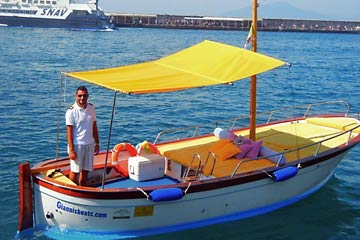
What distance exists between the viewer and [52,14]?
333 ft

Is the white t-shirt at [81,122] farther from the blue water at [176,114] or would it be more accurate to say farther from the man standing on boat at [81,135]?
the blue water at [176,114]

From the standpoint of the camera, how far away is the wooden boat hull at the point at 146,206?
9734mm

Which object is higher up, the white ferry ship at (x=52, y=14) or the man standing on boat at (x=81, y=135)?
the white ferry ship at (x=52, y=14)

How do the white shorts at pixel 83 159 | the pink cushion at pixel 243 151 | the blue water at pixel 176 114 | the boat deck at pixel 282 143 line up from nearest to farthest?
the white shorts at pixel 83 159, the boat deck at pixel 282 143, the blue water at pixel 176 114, the pink cushion at pixel 243 151

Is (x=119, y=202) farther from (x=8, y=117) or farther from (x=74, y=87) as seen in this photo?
(x=74, y=87)

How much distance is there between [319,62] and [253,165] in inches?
1546

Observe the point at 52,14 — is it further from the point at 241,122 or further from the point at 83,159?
the point at 83,159

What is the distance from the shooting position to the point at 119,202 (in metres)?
9.75

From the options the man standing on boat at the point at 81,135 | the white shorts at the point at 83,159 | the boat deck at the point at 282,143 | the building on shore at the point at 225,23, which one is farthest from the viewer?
the building on shore at the point at 225,23

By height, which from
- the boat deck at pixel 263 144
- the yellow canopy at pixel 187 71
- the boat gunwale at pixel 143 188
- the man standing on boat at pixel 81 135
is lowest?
the boat gunwale at pixel 143 188

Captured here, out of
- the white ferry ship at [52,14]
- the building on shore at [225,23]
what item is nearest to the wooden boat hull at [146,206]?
the white ferry ship at [52,14]

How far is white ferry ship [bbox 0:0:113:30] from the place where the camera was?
97938mm

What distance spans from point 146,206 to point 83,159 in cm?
162

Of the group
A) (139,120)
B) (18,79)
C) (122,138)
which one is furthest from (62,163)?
(18,79)
